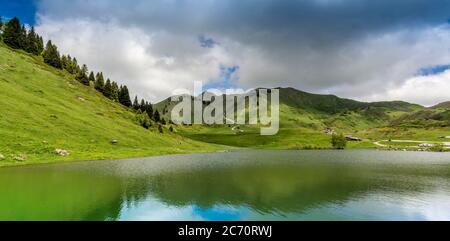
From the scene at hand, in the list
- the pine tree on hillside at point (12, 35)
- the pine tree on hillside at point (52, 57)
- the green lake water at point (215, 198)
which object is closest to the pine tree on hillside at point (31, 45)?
the pine tree on hillside at point (12, 35)

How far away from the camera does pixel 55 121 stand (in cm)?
10725

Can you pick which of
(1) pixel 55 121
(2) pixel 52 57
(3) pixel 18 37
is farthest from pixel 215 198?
(3) pixel 18 37

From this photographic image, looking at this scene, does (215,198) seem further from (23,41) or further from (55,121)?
(23,41)

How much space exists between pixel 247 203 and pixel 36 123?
3478 inches

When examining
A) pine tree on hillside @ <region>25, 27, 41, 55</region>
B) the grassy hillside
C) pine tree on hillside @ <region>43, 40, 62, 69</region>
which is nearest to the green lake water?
the grassy hillside

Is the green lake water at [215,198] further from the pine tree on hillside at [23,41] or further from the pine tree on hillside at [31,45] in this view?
the pine tree on hillside at [31,45]

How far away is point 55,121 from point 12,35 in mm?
116568

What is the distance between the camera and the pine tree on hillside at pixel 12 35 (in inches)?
7151

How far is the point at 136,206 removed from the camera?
3691 cm

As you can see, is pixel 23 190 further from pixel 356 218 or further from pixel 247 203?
pixel 356 218

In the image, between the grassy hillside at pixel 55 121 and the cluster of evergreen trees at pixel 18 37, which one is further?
the cluster of evergreen trees at pixel 18 37

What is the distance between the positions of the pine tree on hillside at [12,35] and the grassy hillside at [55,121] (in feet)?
40.9

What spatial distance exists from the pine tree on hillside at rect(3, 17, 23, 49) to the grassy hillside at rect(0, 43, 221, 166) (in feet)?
40.9
